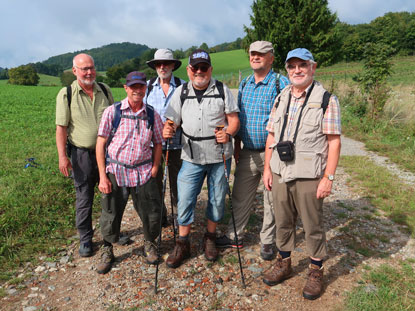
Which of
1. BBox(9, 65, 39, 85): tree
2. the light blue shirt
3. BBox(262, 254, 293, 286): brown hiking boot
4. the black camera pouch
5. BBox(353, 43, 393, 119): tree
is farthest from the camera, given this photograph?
BBox(9, 65, 39, 85): tree

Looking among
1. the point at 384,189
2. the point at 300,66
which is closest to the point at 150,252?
the point at 300,66

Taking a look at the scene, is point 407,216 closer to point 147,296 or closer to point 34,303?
point 147,296

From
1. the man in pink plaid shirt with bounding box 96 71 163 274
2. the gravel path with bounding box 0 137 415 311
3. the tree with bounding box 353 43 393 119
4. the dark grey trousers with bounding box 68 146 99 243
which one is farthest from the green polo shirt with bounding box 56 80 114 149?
the tree with bounding box 353 43 393 119

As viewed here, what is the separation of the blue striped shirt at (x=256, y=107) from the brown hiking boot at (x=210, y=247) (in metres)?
1.47

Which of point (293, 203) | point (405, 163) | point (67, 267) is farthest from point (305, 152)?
point (405, 163)

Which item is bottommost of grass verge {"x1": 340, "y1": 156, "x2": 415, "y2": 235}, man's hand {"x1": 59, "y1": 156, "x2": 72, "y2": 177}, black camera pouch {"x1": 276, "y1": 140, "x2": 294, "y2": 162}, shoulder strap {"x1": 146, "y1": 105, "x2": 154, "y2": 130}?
grass verge {"x1": 340, "y1": 156, "x2": 415, "y2": 235}

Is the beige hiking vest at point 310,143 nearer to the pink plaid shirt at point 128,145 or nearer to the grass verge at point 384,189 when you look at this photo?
the pink plaid shirt at point 128,145

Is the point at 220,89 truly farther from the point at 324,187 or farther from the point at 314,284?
the point at 314,284

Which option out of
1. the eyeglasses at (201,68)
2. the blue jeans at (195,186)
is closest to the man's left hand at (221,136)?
the blue jeans at (195,186)

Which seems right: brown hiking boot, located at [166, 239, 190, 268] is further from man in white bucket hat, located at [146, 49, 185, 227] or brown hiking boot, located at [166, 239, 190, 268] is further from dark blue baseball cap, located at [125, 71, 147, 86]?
dark blue baseball cap, located at [125, 71, 147, 86]

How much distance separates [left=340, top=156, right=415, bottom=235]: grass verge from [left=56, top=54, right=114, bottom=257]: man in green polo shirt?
5.27 m

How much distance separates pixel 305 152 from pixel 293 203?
694mm

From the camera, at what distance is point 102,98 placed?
4098mm

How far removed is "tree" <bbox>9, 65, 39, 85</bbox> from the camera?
76500 mm
